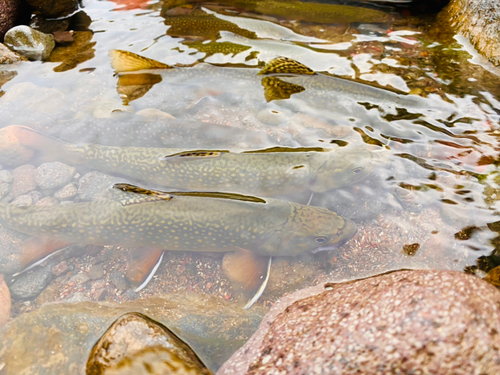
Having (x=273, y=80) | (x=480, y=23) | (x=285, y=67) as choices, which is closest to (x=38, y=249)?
(x=273, y=80)

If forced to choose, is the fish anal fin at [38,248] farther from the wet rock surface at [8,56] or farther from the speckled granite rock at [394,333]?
the wet rock surface at [8,56]

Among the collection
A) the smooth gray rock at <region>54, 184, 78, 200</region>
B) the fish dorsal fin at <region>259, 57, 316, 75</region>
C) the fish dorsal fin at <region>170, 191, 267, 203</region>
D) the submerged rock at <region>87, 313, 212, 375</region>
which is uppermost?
the fish dorsal fin at <region>259, 57, 316, 75</region>

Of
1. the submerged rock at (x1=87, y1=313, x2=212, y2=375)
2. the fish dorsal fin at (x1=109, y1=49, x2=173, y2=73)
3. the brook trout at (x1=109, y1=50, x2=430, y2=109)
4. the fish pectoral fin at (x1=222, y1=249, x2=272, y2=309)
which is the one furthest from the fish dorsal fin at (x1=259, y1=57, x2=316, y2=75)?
the submerged rock at (x1=87, y1=313, x2=212, y2=375)

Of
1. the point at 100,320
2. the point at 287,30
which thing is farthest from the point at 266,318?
the point at 287,30

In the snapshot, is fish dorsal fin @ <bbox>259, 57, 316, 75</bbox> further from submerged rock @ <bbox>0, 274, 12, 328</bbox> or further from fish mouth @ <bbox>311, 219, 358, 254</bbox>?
submerged rock @ <bbox>0, 274, 12, 328</bbox>

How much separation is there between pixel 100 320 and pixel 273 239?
6.78 ft

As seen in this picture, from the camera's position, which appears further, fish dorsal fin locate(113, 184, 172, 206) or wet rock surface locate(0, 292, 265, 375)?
fish dorsal fin locate(113, 184, 172, 206)

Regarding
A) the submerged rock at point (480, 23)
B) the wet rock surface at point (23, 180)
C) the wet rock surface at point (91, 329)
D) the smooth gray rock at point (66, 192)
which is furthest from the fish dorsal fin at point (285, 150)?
the submerged rock at point (480, 23)

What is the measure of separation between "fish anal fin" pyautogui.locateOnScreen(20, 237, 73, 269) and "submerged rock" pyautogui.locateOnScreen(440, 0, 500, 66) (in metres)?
7.31

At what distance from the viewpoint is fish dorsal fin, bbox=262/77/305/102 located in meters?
5.53

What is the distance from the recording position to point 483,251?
358cm

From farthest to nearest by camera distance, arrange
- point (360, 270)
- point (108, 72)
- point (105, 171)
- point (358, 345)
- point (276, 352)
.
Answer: point (108, 72) → point (105, 171) → point (360, 270) → point (276, 352) → point (358, 345)

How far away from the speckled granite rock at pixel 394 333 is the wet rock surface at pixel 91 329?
31 centimetres

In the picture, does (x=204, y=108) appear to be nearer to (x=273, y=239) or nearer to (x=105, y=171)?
(x=105, y=171)
